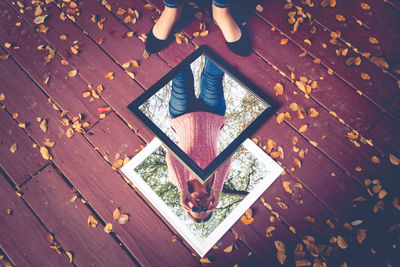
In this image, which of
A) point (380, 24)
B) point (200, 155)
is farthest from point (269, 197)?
point (380, 24)

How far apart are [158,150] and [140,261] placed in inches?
21.4

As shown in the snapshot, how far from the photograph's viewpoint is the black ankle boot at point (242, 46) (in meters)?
1.50

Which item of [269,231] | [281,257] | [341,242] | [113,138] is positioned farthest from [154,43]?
[341,242]

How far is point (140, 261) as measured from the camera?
123 centimetres

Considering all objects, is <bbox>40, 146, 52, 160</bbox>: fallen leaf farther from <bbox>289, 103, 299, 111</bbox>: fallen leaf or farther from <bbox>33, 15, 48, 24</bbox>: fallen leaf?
<bbox>289, 103, 299, 111</bbox>: fallen leaf

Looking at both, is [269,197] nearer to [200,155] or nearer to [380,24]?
[200,155]

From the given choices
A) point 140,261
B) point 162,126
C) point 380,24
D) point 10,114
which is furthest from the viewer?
point 380,24

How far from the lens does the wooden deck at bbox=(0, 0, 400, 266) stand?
1.23 meters

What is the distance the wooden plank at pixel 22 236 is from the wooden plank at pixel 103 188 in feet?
0.86

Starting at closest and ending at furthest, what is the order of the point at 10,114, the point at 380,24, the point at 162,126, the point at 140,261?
1. the point at 140,261
2. the point at 162,126
3. the point at 10,114
4. the point at 380,24

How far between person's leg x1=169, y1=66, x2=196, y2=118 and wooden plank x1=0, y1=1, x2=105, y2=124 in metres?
0.42

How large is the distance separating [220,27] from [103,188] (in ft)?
3.59

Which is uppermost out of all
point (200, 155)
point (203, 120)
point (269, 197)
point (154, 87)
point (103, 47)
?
point (103, 47)

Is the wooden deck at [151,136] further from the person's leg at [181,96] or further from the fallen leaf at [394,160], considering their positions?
the person's leg at [181,96]
